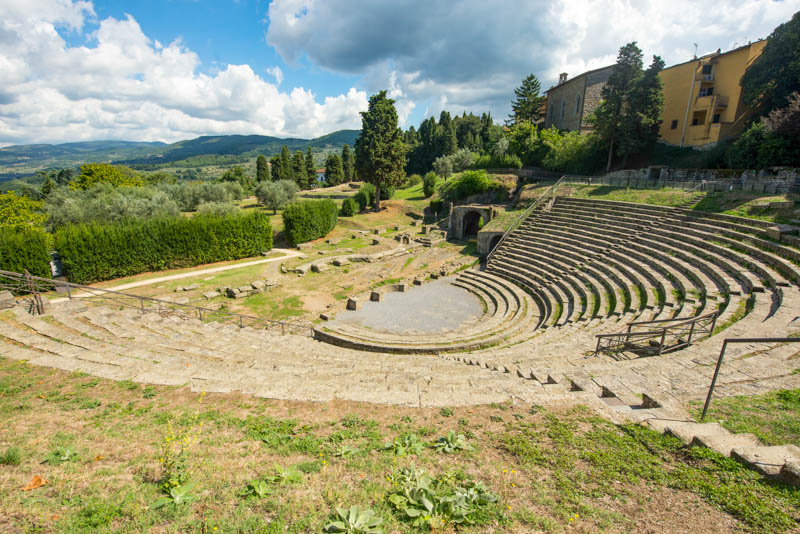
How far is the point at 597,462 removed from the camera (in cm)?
466

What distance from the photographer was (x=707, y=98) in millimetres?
31078

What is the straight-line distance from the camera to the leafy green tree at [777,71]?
2503cm

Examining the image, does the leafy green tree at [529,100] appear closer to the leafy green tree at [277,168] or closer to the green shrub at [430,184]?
the green shrub at [430,184]

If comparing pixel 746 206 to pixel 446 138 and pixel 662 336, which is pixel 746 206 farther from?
pixel 446 138

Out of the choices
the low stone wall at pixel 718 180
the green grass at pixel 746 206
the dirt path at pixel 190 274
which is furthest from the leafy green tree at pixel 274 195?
the green grass at pixel 746 206

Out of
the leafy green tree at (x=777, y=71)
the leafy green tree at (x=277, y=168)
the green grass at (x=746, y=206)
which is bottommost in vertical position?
the green grass at (x=746, y=206)

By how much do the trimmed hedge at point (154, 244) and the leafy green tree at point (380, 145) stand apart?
1778 centimetres

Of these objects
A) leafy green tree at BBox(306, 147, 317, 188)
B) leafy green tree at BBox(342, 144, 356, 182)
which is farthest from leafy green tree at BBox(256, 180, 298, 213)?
leafy green tree at BBox(342, 144, 356, 182)

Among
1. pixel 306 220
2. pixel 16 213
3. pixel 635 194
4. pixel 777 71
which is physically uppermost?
pixel 777 71

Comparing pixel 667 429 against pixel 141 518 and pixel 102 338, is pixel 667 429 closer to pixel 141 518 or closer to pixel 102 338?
pixel 141 518

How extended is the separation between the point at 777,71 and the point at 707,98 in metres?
5.29

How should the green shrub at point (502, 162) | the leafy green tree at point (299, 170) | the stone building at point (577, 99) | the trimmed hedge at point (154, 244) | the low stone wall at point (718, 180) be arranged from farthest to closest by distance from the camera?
1. the leafy green tree at point (299, 170)
2. the green shrub at point (502, 162)
3. the stone building at point (577, 99)
4. the trimmed hedge at point (154, 244)
5. the low stone wall at point (718, 180)

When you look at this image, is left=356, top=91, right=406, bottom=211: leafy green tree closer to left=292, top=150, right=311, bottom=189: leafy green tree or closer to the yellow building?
the yellow building

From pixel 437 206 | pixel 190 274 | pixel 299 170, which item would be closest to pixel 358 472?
pixel 190 274
